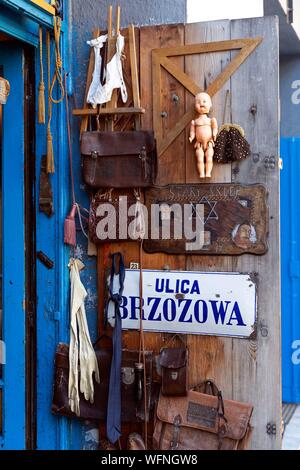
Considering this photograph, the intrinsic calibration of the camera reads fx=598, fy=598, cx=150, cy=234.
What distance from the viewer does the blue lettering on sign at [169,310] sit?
318 cm

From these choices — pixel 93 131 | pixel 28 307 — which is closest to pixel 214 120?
pixel 93 131

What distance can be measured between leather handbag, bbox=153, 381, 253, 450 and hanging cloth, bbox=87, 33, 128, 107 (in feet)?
5.31

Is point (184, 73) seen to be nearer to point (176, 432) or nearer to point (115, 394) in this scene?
point (115, 394)

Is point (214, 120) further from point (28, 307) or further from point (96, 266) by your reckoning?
point (28, 307)

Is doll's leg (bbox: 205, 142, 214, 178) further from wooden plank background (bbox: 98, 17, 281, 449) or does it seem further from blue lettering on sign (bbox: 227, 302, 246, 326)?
blue lettering on sign (bbox: 227, 302, 246, 326)

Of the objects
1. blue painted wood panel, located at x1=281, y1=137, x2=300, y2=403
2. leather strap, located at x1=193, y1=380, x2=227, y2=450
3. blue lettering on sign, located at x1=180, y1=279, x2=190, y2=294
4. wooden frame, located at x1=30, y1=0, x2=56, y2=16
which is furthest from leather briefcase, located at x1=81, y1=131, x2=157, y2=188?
blue painted wood panel, located at x1=281, y1=137, x2=300, y2=403

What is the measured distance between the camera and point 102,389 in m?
3.28

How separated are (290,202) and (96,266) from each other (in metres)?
2.66

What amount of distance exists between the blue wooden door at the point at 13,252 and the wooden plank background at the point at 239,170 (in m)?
0.73

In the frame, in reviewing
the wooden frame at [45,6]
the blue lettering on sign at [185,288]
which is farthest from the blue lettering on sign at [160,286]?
the wooden frame at [45,6]

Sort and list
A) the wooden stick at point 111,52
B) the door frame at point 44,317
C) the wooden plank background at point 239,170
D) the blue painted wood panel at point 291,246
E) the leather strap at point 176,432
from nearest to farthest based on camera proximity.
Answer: the wooden plank background at point 239,170 → the leather strap at point 176,432 → the wooden stick at point 111,52 → the door frame at point 44,317 → the blue painted wood panel at point 291,246

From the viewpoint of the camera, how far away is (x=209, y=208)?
3.13 metres

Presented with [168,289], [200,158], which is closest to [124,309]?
[168,289]

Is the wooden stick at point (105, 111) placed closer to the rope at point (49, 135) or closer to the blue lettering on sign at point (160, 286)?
the rope at point (49, 135)
